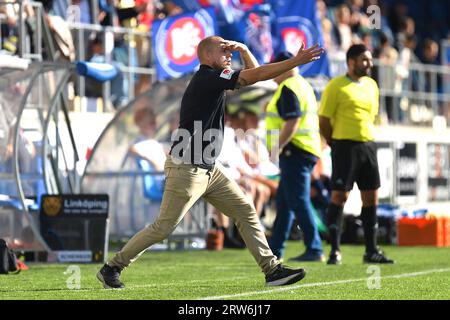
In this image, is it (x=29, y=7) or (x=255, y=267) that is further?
(x=29, y=7)

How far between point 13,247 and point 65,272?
137cm

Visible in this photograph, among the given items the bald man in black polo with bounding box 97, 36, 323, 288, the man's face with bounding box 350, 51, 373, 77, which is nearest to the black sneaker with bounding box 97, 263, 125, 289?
the bald man in black polo with bounding box 97, 36, 323, 288

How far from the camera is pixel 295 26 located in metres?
19.6

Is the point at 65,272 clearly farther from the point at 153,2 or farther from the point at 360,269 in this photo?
the point at 153,2

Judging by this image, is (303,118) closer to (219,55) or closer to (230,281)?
(230,281)

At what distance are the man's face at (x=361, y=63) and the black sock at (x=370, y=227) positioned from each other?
142 cm

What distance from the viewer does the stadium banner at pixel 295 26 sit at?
19.4 metres

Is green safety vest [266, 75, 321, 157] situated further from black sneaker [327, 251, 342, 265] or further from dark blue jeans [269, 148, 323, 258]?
black sneaker [327, 251, 342, 265]

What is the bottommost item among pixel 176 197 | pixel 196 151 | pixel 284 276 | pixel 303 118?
pixel 284 276

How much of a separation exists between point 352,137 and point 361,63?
76cm

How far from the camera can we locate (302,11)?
19812 mm

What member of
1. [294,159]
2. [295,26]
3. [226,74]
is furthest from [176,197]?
[295,26]

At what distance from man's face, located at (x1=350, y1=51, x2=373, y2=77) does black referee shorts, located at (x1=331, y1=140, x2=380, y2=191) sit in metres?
0.73
